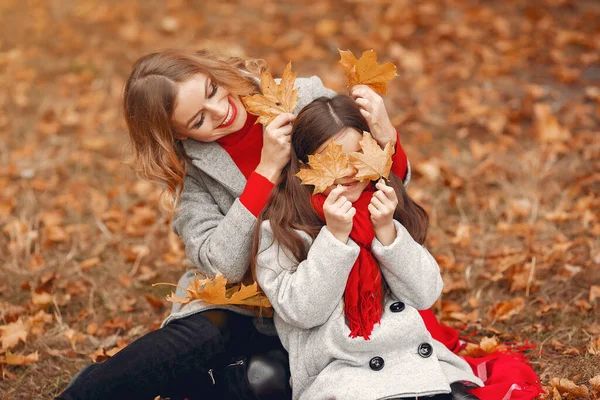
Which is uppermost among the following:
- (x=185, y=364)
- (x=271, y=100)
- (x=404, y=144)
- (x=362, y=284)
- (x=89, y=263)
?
(x=271, y=100)

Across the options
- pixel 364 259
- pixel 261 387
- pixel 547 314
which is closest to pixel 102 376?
pixel 261 387

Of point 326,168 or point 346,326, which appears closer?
point 326,168

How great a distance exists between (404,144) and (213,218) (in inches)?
96.8

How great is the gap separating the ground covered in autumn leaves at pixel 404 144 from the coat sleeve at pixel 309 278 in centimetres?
82

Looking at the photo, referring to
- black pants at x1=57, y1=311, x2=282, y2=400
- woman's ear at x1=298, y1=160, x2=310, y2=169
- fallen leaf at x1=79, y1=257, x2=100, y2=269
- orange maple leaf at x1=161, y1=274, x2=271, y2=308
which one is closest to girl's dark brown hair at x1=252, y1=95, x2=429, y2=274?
woman's ear at x1=298, y1=160, x2=310, y2=169

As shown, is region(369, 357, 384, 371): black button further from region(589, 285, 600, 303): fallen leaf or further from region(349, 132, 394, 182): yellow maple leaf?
region(589, 285, 600, 303): fallen leaf

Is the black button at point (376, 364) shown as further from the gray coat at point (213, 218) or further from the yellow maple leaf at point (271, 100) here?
the yellow maple leaf at point (271, 100)

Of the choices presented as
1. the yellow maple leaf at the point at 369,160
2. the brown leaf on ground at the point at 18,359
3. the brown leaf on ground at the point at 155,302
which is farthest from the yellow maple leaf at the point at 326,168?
the brown leaf on ground at the point at 18,359

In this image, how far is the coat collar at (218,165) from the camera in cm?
258

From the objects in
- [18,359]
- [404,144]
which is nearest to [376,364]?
[18,359]

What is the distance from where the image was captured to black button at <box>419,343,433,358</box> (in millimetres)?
2256

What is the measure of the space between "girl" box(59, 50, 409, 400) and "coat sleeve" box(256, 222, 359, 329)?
16 cm

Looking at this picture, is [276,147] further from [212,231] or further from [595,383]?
[595,383]

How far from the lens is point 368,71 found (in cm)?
240
